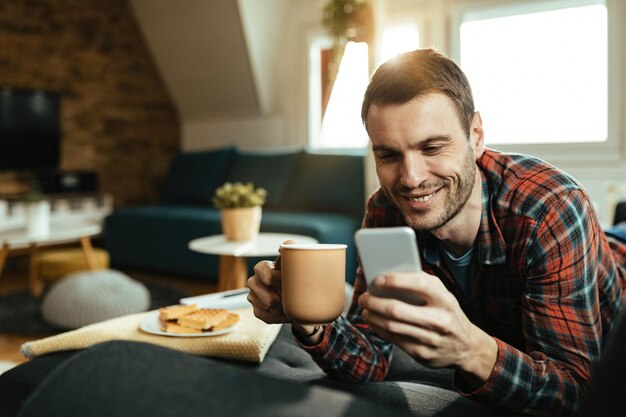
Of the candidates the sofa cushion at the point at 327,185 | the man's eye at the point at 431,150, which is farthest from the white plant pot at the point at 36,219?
the man's eye at the point at 431,150

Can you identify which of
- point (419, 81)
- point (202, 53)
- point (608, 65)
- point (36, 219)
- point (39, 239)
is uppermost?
point (202, 53)

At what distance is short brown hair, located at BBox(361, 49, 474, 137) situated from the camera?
988 millimetres

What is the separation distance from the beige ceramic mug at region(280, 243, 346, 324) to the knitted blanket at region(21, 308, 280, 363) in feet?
1.43

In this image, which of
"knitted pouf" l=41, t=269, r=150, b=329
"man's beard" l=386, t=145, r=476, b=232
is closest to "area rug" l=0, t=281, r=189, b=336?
"knitted pouf" l=41, t=269, r=150, b=329

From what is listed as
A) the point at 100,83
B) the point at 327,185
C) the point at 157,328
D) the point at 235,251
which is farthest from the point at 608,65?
the point at 100,83

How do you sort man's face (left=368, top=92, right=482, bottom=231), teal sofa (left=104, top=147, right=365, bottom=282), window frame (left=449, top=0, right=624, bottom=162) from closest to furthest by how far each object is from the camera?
man's face (left=368, top=92, right=482, bottom=231), window frame (left=449, top=0, right=624, bottom=162), teal sofa (left=104, top=147, right=365, bottom=282)

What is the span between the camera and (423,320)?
652mm

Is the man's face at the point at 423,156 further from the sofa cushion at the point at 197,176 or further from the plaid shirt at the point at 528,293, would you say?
the sofa cushion at the point at 197,176

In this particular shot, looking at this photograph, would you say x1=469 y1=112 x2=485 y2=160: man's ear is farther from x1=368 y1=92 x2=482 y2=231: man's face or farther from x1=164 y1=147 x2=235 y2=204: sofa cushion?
x1=164 y1=147 x2=235 y2=204: sofa cushion

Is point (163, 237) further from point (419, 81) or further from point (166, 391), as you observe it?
point (166, 391)

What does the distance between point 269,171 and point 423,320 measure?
3952mm

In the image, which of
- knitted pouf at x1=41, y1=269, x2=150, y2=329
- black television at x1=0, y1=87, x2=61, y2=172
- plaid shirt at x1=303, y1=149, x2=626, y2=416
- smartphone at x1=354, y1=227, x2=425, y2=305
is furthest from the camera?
black television at x1=0, y1=87, x2=61, y2=172

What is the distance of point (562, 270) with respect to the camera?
3.13ft

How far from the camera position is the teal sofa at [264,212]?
3.85 meters
